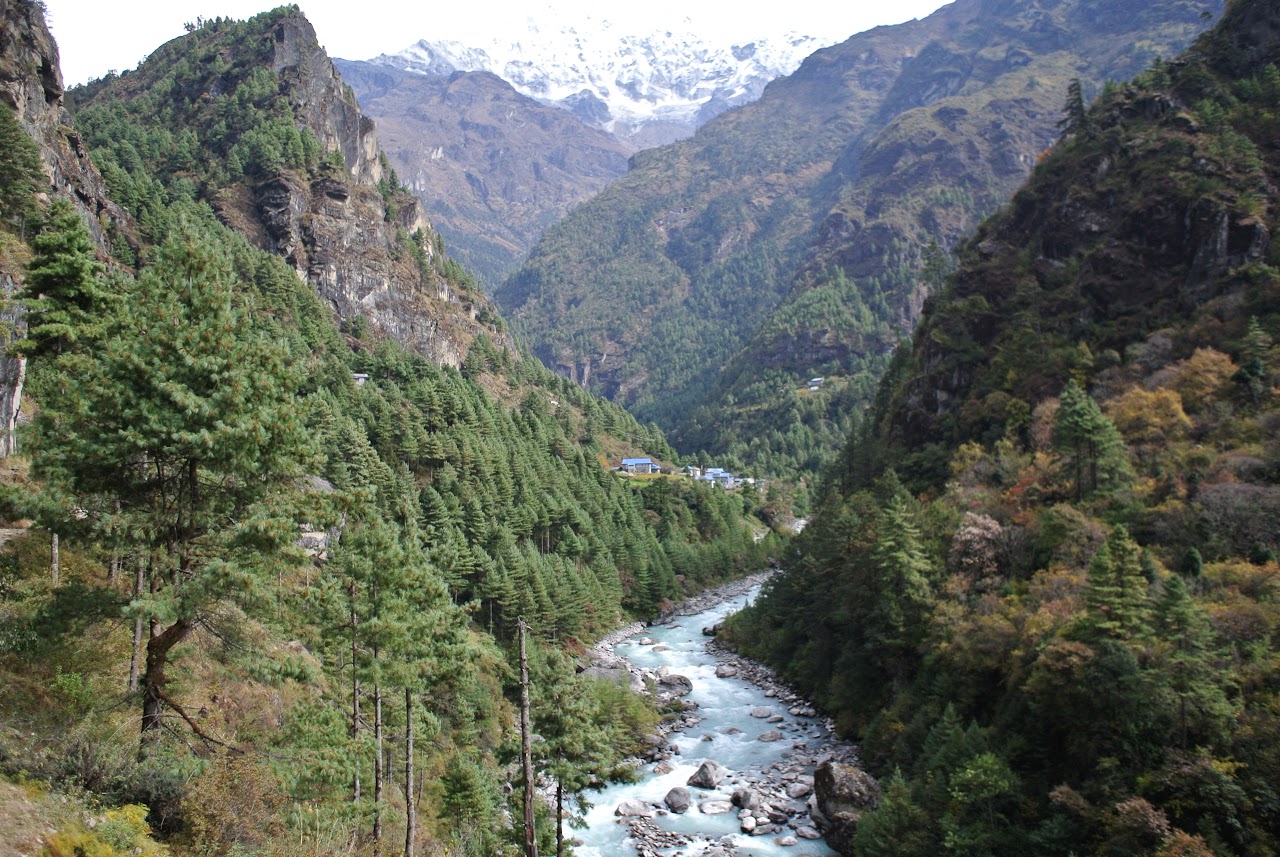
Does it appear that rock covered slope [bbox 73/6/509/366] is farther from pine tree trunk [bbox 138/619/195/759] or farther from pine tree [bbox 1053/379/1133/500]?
pine tree trunk [bbox 138/619/195/759]

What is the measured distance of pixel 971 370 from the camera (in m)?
77.6

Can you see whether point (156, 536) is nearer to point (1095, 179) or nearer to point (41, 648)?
point (41, 648)

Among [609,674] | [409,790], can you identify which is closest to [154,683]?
[409,790]

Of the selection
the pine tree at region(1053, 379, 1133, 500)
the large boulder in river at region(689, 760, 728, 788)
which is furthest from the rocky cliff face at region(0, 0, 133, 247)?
the pine tree at region(1053, 379, 1133, 500)

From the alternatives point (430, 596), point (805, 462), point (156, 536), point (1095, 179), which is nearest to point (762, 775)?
point (430, 596)

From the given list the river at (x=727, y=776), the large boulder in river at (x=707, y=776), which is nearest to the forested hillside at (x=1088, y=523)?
the river at (x=727, y=776)

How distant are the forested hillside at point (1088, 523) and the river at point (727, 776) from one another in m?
3.95

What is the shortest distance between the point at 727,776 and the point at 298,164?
136590mm

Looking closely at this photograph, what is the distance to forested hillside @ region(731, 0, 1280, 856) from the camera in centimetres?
2988

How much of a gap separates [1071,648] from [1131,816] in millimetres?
7578

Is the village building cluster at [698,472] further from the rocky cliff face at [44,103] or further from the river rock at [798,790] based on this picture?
the river rock at [798,790]

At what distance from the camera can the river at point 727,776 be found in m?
39.7

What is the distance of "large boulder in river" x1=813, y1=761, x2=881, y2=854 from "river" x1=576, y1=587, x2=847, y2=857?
88 centimetres

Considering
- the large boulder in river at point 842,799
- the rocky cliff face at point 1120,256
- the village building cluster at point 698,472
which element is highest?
Result: the rocky cliff face at point 1120,256
